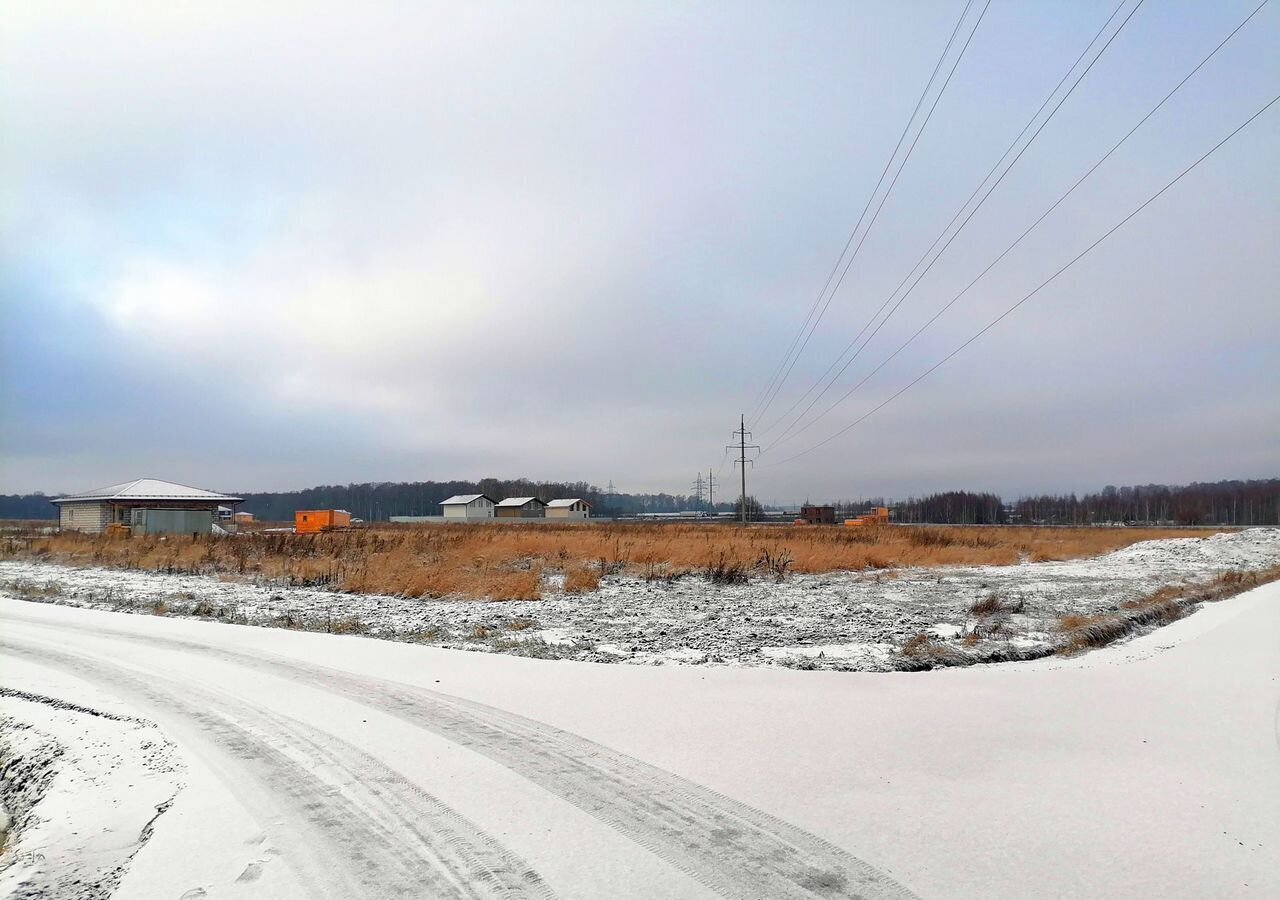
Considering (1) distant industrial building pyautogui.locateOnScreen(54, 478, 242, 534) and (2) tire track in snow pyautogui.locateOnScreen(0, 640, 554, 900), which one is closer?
(2) tire track in snow pyautogui.locateOnScreen(0, 640, 554, 900)

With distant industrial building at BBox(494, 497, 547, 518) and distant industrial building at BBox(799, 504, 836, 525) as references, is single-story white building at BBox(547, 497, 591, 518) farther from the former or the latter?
distant industrial building at BBox(799, 504, 836, 525)

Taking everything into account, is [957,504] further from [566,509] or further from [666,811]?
[666,811]

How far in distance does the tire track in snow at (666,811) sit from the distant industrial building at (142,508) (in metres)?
39.0

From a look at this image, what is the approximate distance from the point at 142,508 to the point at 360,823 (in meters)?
47.1

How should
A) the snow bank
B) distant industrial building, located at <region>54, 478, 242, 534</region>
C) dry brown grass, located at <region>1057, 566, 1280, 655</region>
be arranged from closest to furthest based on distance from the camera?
1. the snow bank
2. dry brown grass, located at <region>1057, 566, 1280, 655</region>
3. distant industrial building, located at <region>54, 478, 242, 534</region>

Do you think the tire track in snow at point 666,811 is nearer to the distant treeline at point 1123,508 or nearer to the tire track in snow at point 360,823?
the tire track in snow at point 360,823

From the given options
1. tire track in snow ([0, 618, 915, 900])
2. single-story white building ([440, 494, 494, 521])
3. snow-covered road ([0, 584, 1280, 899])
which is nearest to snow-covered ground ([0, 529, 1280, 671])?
snow-covered road ([0, 584, 1280, 899])

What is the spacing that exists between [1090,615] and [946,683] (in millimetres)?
6701

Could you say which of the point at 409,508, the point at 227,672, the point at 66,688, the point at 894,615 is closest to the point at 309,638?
the point at 227,672

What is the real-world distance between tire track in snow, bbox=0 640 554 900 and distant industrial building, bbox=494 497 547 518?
8946cm

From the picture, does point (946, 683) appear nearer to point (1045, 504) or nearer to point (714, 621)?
point (714, 621)

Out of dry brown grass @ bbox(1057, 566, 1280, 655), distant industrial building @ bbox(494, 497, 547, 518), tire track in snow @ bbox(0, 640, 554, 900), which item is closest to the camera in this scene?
tire track in snow @ bbox(0, 640, 554, 900)

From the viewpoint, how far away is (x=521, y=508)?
96625mm

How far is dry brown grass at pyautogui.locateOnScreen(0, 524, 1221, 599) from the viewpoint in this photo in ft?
57.8
